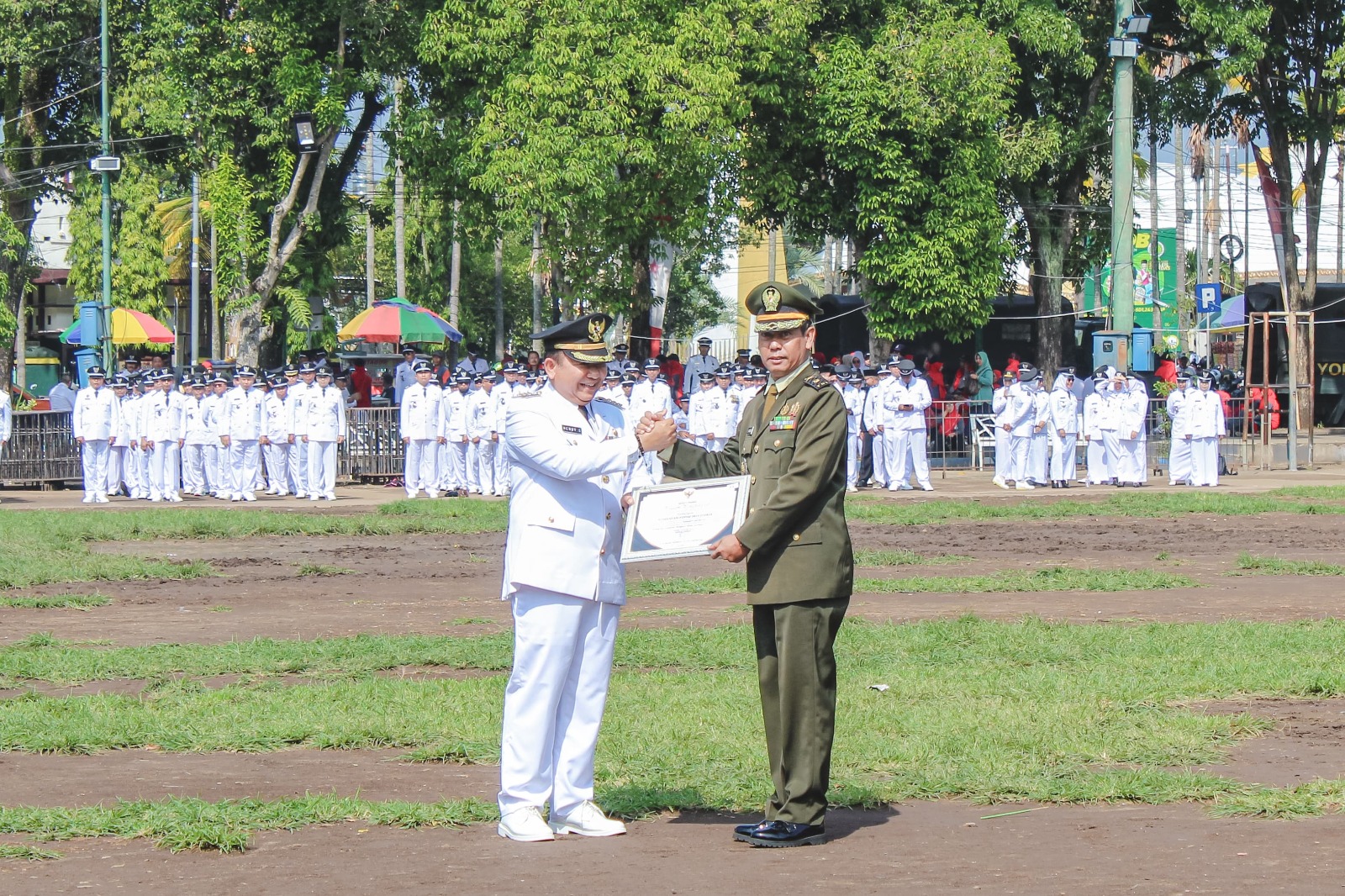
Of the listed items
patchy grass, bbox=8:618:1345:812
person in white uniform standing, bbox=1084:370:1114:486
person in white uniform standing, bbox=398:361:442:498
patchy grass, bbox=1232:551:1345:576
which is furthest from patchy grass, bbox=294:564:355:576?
person in white uniform standing, bbox=1084:370:1114:486

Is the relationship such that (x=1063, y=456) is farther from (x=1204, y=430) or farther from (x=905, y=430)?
(x=905, y=430)

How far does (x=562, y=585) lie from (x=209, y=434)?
2198 cm

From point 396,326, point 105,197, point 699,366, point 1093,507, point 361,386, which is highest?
point 105,197

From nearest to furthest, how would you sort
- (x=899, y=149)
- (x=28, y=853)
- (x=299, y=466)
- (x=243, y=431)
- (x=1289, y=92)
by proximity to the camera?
(x=28, y=853)
(x=243, y=431)
(x=299, y=466)
(x=899, y=149)
(x=1289, y=92)

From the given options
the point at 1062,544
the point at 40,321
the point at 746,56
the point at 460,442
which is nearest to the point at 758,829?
the point at 1062,544

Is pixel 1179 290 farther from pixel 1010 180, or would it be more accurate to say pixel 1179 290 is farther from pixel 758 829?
pixel 758 829

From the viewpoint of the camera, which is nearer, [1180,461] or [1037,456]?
[1037,456]

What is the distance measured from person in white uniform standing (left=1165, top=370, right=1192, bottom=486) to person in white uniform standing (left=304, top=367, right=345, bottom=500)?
13729mm

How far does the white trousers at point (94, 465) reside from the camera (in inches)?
1043

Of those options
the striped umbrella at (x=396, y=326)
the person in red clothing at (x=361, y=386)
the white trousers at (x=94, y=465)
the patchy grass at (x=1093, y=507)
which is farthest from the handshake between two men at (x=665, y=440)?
the striped umbrella at (x=396, y=326)

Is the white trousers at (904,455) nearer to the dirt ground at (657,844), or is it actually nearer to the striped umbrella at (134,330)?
the dirt ground at (657,844)

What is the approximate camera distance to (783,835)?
6.60 metres

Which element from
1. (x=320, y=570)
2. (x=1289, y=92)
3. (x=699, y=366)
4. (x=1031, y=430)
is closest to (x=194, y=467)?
(x=699, y=366)

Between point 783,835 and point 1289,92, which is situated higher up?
point 1289,92
